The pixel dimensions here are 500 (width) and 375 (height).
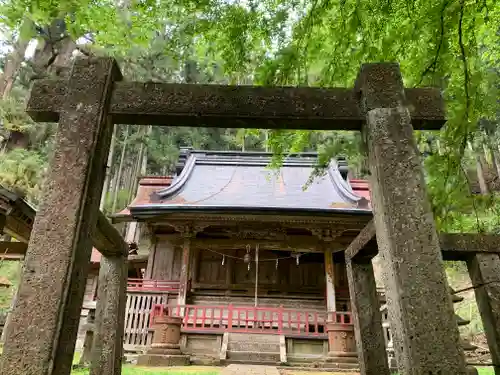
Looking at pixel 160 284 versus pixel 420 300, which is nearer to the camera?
pixel 420 300

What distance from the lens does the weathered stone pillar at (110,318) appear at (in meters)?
3.13

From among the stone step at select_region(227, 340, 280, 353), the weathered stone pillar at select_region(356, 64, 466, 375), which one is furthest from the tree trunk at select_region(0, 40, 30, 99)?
the weathered stone pillar at select_region(356, 64, 466, 375)

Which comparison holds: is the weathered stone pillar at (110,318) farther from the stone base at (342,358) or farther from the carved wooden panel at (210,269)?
the carved wooden panel at (210,269)

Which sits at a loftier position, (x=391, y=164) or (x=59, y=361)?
(x=391, y=164)

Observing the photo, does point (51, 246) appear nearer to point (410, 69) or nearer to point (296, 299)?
point (410, 69)

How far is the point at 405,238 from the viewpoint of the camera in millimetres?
1918

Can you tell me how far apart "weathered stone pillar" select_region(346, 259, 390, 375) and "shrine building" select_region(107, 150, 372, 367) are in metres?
4.71

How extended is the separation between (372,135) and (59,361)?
2.13 m

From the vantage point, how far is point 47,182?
205 centimetres

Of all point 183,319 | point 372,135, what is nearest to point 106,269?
point 372,135

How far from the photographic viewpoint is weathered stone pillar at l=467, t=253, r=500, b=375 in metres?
2.39

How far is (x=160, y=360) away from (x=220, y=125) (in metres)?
6.75

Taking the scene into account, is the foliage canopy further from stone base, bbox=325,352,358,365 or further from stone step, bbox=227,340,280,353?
stone step, bbox=227,340,280,353

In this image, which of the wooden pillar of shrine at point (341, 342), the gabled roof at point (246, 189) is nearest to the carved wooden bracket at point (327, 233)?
the gabled roof at point (246, 189)
